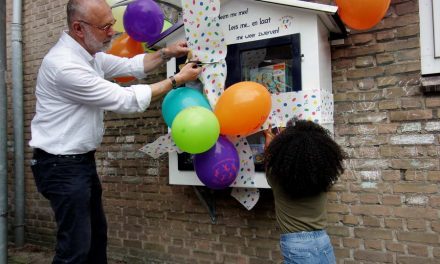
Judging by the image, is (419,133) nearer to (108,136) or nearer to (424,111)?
(424,111)

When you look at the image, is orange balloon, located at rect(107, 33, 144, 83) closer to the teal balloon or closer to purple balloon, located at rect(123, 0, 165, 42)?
purple balloon, located at rect(123, 0, 165, 42)

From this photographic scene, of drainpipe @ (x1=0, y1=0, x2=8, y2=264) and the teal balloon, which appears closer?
the teal balloon

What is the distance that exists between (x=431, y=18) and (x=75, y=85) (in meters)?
2.27

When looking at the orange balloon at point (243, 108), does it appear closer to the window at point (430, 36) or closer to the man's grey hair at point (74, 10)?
the man's grey hair at point (74, 10)

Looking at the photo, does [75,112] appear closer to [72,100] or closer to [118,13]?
[72,100]

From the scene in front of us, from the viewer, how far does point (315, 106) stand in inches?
101

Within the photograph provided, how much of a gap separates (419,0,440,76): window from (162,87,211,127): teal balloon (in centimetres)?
144

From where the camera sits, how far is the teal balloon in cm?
257

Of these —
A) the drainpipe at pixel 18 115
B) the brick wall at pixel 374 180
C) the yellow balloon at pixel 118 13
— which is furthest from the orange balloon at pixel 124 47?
the drainpipe at pixel 18 115

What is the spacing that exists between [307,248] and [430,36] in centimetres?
166

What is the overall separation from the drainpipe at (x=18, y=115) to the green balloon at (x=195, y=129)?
3.16 m

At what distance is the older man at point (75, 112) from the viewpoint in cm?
226

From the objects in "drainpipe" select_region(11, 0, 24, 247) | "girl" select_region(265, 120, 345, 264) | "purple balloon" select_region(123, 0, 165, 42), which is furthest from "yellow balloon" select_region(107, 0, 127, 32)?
"drainpipe" select_region(11, 0, 24, 247)

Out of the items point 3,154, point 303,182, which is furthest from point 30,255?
point 303,182
